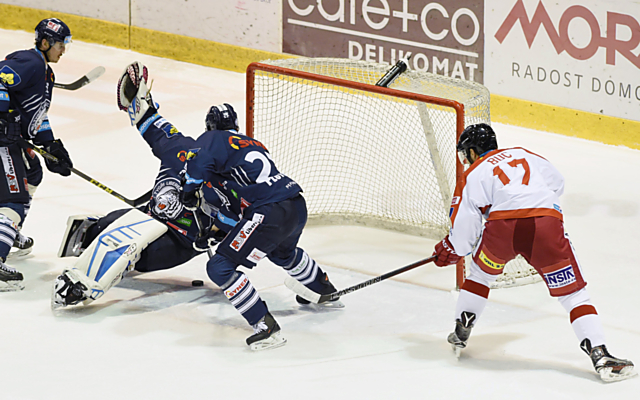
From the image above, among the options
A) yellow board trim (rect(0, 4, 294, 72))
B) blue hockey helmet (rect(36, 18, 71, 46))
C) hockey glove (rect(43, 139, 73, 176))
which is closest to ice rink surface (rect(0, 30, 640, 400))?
hockey glove (rect(43, 139, 73, 176))

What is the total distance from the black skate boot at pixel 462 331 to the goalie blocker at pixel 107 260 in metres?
1.60

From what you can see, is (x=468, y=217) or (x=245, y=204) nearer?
(x=468, y=217)

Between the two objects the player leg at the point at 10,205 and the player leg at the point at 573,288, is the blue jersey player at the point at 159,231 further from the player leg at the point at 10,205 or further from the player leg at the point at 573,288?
the player leg at the point at 573,288

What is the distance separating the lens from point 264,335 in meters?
4.16

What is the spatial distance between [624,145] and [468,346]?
3647 millimetres

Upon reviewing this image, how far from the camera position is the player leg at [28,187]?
502cm

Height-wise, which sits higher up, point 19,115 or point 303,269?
point 19,115

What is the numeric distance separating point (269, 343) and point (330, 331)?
1.26ft

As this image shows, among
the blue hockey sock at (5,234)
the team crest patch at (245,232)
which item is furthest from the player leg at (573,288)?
the blue hockey sock at (5,234)

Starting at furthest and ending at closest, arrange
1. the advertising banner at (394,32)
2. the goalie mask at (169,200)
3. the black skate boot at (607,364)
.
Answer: the advertising banner at (394,32)
the goalie mask at (169,200)
the black skate boot at (607,364)

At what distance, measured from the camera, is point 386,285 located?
199 inches

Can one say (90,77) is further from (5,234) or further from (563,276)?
(563,276)

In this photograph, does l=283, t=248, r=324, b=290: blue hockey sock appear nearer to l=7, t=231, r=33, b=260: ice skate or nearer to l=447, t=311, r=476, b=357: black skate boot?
l=447, t=311, r=476, b=357: black skate boot

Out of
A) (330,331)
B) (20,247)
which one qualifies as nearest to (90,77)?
(20,247)
